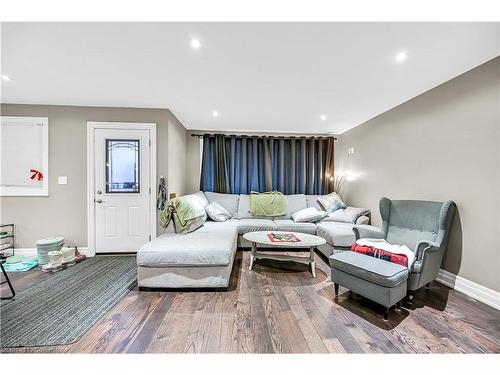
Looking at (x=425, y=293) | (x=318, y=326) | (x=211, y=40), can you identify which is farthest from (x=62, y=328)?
(x=425, y=293)

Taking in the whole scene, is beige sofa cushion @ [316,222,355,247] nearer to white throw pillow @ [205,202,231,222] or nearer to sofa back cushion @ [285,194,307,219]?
sofa back cushion @ [285,194,307,219]

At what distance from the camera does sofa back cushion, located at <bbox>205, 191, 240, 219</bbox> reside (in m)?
4.32

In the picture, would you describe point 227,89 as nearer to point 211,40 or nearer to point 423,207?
point 211,40

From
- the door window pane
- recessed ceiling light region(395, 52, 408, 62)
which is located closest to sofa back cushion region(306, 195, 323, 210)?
recessed ceiling light region(395, 52, 408, 62)

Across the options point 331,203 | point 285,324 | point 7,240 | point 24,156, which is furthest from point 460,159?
point 7,240

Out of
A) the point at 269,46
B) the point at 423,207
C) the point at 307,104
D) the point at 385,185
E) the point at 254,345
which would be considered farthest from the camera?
the point at 385,185

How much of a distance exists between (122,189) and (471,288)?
4.64 meters

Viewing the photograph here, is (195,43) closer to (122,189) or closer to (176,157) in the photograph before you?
(176,157)

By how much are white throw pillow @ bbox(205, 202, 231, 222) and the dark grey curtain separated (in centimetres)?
70

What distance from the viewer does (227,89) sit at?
106 inches

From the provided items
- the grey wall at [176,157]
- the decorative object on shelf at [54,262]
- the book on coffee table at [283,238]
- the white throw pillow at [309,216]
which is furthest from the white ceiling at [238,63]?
the decorative object on shelf at [54,262]

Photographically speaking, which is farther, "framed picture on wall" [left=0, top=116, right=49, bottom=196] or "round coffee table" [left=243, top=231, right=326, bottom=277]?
"framed picture on wall" [left=0, top=116, right=49, bottom=196]

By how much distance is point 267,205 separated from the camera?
164 inches

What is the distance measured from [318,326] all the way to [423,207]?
1913 mm
